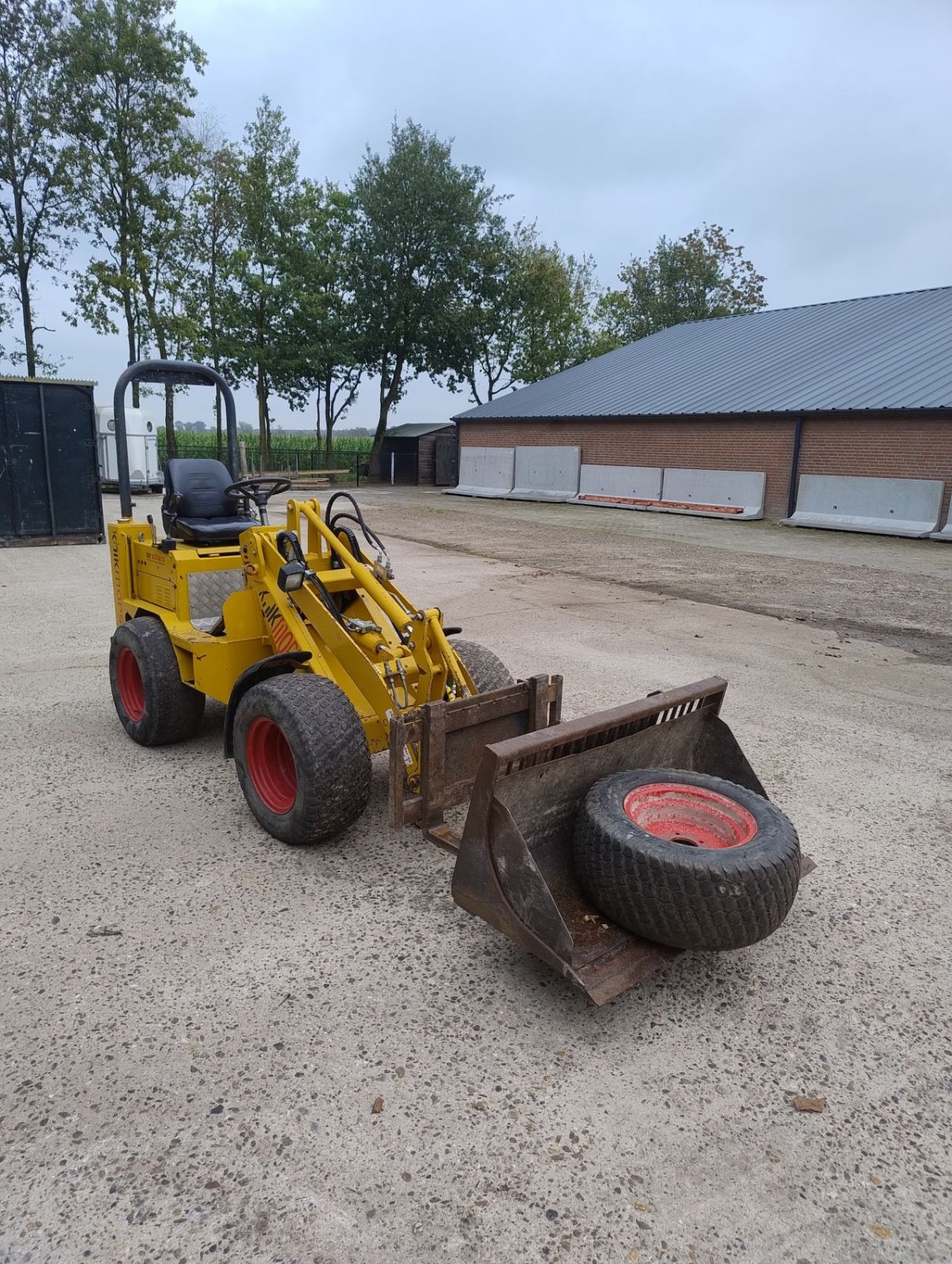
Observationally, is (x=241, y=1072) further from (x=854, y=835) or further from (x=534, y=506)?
(x=534, y=506)

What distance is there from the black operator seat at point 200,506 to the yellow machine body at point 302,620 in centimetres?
11

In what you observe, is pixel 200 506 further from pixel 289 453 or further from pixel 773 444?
pixel 289 453

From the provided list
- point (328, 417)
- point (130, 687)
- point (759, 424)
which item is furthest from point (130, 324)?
point (130, 687)

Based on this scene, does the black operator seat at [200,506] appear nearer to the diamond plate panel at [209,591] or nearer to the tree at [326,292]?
the diamond plate panel at [209,591]

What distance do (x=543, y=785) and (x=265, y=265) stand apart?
35.7 m

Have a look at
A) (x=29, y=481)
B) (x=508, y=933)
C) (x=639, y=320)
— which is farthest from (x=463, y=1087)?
(x=639, y=320)

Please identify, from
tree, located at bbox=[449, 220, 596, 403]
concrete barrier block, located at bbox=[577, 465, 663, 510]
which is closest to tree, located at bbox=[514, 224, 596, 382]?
tree, located at bbox=[449, 220, 596, 403]

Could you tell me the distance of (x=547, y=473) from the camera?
96.9 ft

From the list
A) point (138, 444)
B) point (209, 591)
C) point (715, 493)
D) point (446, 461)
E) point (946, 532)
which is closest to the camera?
point (209, 591)

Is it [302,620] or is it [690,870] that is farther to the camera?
[302,620]

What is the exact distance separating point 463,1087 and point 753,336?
29.1 m

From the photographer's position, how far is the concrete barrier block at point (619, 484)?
25766 millimetres

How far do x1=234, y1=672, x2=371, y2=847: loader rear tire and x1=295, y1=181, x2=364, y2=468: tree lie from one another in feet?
111

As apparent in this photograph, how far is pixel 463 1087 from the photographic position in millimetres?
2520
